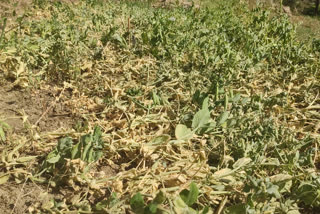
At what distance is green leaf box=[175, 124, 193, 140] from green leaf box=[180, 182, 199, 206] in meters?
0.55

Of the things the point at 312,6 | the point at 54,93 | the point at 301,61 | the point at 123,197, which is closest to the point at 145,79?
the point at 54,93

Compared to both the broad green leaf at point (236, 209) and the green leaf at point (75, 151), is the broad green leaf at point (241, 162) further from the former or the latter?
the green leaf at point (75, 151)

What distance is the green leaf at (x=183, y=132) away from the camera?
79.8 inches

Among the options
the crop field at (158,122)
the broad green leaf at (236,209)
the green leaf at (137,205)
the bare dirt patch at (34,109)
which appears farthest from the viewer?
the bare dirt patch at (34,109)

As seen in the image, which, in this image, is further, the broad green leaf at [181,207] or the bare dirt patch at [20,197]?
the bare dirt patch at [20,197]

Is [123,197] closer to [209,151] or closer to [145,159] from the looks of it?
[145,159]

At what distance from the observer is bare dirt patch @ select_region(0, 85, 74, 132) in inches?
87.4

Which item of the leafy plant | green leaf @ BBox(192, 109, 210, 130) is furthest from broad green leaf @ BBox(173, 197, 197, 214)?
green leaf @ BBox(192, 109, 210, 130)

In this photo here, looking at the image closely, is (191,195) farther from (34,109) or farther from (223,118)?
(34,109)

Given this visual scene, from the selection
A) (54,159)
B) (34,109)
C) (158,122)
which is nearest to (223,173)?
(158,122)

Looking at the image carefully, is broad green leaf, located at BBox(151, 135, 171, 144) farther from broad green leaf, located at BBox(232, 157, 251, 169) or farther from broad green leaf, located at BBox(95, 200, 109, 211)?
broad green leaf, located at BBox(95, 200, 109, 211)

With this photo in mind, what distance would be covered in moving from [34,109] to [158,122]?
0.92m

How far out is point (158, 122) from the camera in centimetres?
225

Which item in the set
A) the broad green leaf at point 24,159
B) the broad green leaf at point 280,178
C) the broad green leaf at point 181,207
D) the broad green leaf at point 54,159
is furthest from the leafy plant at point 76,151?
the broad green leaf at point 280,178
